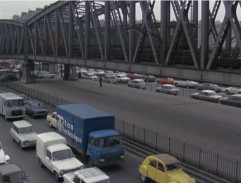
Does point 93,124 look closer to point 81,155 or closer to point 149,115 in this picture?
point 81,155

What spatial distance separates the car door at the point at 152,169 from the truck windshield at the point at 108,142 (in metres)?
2.35

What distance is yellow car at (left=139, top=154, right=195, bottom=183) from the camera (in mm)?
13383

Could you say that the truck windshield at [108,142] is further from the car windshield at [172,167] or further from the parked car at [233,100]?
the parked car at [233,100]

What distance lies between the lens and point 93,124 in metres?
17.1

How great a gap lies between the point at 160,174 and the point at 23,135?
9932mm

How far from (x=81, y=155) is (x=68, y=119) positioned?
7.36 ft

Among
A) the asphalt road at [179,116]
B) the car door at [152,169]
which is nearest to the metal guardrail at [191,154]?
the asphalt road at [179,116]

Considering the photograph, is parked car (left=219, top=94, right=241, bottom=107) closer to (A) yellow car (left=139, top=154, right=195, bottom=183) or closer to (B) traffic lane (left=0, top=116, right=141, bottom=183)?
(B) traffic lane (left=0, top=116, right=141, bottom=183)

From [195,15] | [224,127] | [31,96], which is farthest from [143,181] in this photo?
[31,96]

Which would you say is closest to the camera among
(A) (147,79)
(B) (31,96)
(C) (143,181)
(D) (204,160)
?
(C) (143,181)

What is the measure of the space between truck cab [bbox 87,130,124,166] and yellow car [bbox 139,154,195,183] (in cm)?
166

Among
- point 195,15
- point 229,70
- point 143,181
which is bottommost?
point 143,181

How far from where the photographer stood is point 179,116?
27.3 meters

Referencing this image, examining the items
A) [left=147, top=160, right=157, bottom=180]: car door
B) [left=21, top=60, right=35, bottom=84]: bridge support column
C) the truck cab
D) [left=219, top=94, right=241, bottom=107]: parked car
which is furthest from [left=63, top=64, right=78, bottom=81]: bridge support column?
[left=147, top=160, right=157, bottom=180]: car door
